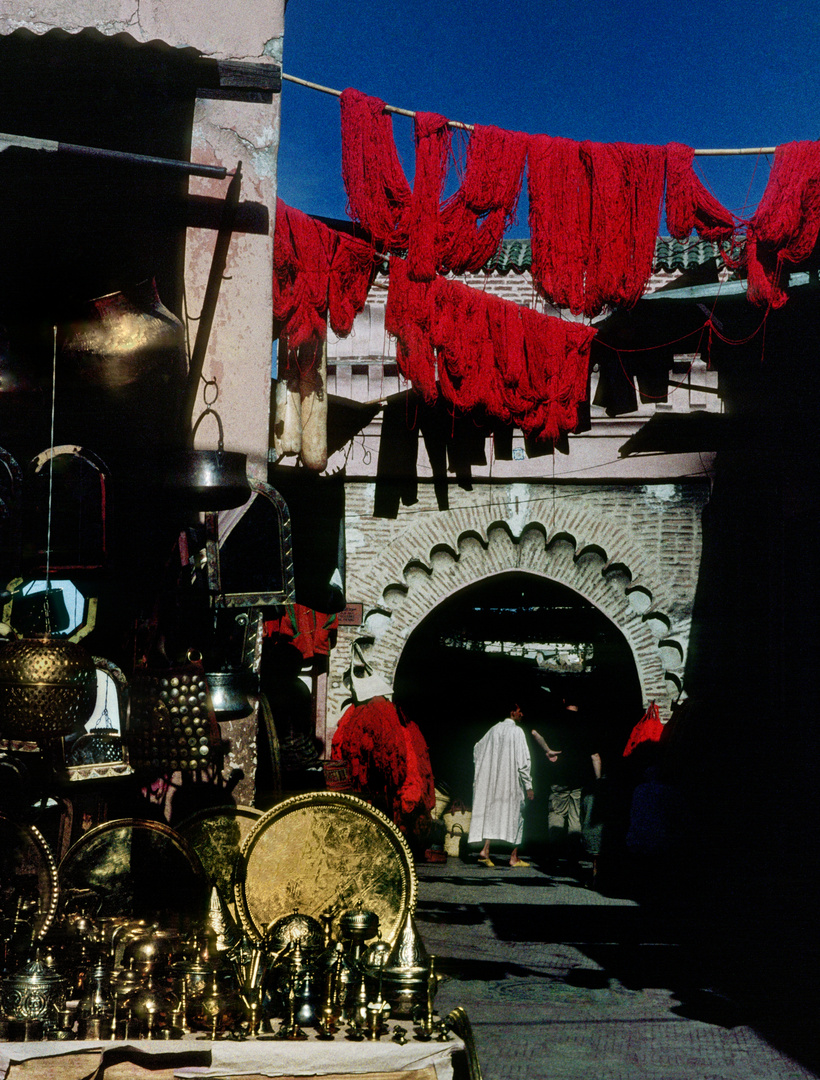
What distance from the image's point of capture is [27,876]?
3189 millimetres

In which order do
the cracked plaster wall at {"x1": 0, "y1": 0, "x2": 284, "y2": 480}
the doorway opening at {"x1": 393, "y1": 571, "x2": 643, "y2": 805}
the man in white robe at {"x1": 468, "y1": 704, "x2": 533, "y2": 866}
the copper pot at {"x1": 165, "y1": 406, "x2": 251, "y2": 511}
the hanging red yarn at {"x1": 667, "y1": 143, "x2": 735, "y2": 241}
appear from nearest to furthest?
1. the copper pot at {"x1": 165, "y1": 406, "x2": 251, "y2": 511}
2. the cracked plaster wall at {"x1": 0, "y1": 0, "x2": 284, "y2": 480}
3. the hanging red yarn at {"x1": 667, "y1": 143, "x2": 735, "y2": 241}
4. the man in white robe at {"x1": 468, "y1": 704, "x2": 533, "y2": 866}
5. the doorway opening at {"x1": 393, "y1": 571, "x2": 643, "y2": 805}

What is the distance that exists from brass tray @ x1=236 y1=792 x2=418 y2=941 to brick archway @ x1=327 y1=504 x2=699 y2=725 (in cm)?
727

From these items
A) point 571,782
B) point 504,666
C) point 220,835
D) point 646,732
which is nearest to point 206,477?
point 220,835

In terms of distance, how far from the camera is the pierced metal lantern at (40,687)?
9.93 ft

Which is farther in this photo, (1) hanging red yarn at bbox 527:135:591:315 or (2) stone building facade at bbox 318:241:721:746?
(2) stone building facade at bbox 318:241:721:746

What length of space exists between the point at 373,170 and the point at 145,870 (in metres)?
3.81

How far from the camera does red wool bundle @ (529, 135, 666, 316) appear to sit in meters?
5.59

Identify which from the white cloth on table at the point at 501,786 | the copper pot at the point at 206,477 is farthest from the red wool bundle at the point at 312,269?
the white cloth on table at the point at 501,786


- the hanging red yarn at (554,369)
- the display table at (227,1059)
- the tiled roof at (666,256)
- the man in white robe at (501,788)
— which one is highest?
the tiled roof at (666,256)

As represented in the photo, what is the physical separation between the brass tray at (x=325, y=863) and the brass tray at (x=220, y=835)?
13cm

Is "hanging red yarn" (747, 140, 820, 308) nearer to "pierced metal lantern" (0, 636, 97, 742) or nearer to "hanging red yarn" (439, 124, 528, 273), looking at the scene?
"hanging red yarn" (439, 124, 528, 273)

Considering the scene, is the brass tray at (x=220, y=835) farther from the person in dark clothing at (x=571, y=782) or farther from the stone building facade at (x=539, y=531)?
the stone building facade at (x=539, y=531)

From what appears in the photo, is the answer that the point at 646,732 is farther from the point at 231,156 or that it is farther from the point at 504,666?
the point at 231,156

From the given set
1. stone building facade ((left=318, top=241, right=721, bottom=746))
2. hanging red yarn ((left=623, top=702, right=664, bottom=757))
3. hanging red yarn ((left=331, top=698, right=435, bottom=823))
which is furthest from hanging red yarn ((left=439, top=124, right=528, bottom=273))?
hanging red yarn ((left=623, top=702, right=664, bottom=757))
